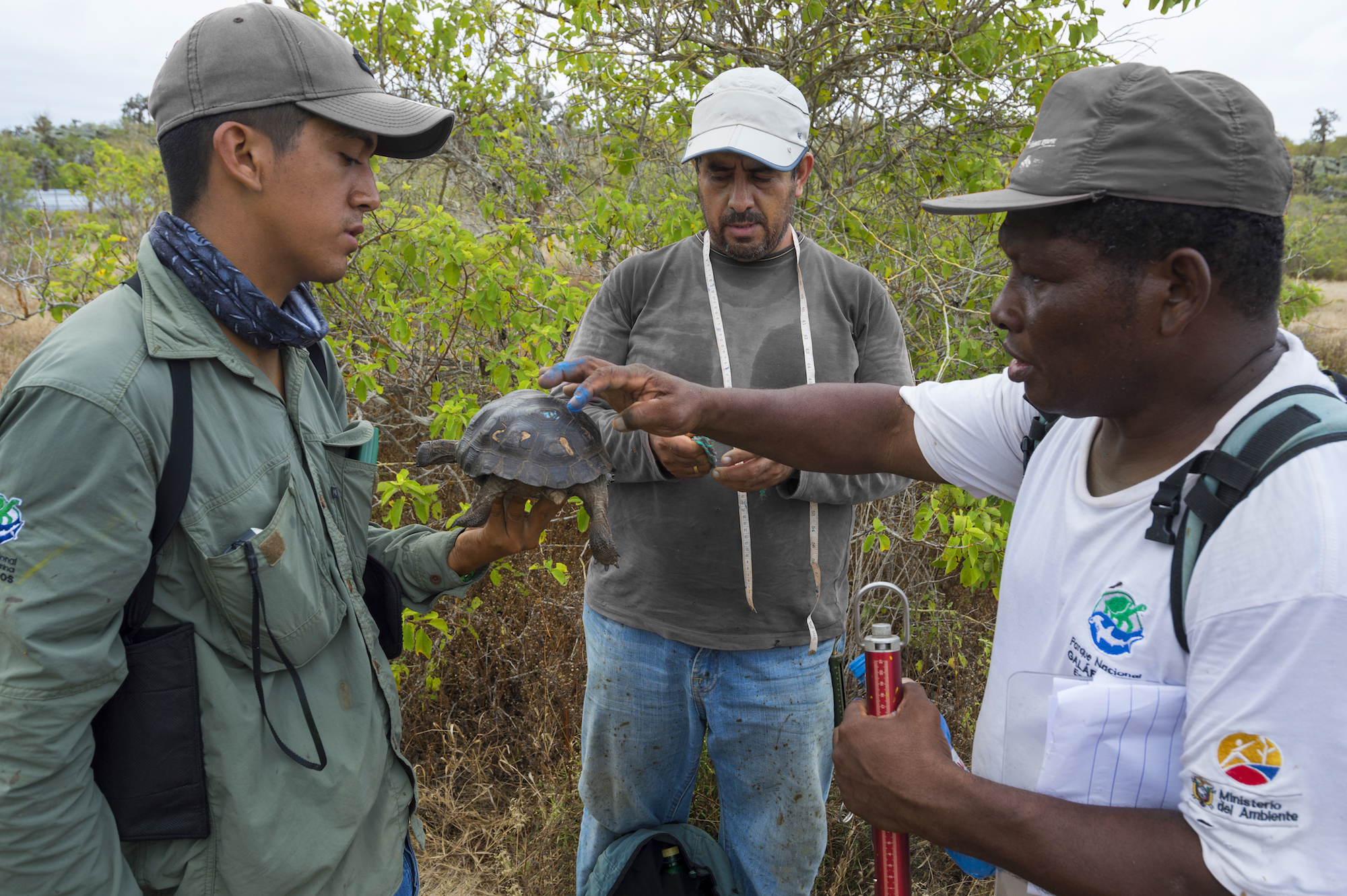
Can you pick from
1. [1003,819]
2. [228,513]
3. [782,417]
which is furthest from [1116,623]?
[228,513]

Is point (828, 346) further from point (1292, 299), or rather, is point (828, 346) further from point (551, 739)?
point (1292, 299)

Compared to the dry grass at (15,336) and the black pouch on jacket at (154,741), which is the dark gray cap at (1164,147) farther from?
the dry grass at (15,336)

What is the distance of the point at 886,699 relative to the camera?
162 centimetres

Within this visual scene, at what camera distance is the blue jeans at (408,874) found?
1.96m

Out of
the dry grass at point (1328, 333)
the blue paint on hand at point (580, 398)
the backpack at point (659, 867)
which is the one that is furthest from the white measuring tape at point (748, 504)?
the dry grass at point (1328, 333)

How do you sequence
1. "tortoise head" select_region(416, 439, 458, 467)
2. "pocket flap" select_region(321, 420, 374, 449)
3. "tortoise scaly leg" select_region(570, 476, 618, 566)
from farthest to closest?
"tortoise head" select_region(416, 439, 458, 467)
"tortoise scaly leg" select_region(570, 476, 618, 566)
"pocket flap" select_region(321, 420, 374, 449)

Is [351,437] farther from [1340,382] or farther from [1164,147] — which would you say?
[1340,382]

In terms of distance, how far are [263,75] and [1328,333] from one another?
17917 millimetres

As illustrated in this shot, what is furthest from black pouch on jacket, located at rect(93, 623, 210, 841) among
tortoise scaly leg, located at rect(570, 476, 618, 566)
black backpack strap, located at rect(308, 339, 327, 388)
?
tortoise scaly leg, located at rect(570, 476, 618, 566)

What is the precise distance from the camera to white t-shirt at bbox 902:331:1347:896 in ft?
3.32

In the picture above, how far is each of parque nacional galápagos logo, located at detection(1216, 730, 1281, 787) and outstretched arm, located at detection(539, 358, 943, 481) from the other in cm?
100

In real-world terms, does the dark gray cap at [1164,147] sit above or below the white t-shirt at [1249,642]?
above

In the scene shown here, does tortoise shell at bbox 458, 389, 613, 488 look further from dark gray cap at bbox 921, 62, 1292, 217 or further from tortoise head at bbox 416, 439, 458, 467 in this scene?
dark gray cap at bbox 921, 62, 1292, 217

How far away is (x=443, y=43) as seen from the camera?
15.8ft
